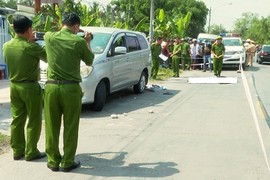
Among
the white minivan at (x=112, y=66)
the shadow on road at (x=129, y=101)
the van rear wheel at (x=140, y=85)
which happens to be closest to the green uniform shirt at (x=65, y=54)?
the white minivan at (x=112, y=66)

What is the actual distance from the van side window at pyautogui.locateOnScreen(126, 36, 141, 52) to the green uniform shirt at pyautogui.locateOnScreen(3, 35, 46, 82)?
5.53m

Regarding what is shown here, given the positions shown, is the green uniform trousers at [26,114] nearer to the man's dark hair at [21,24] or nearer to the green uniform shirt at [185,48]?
the man's dark hair at [21,24]

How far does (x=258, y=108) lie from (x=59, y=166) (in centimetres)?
606

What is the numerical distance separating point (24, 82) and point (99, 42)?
175 inches

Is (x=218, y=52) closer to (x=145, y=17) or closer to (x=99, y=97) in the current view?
(x=99, y=97)

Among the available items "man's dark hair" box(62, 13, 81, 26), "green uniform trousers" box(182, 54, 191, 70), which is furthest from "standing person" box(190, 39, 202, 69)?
"man's dark hair" box(62, 13, 81, 26)

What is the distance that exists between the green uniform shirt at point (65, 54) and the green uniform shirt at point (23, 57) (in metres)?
0.26

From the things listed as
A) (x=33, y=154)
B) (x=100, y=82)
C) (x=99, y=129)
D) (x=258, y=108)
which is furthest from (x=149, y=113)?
(x=33, y=154)

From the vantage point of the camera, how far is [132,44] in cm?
1077

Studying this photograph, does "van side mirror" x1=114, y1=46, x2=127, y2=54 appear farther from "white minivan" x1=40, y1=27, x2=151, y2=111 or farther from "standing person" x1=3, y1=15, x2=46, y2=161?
"standing person" x1=3, y1=15, x2=46, y2=161

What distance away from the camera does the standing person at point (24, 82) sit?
16.4 ft

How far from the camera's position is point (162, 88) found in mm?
12805

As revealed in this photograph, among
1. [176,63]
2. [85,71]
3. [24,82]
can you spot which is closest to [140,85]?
[85,71]

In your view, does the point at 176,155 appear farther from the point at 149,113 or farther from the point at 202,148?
the point at 149,113
